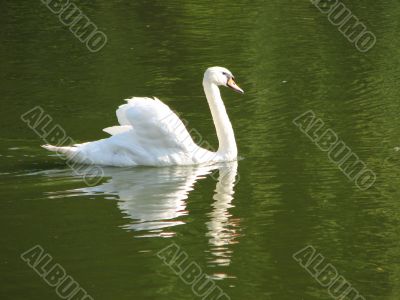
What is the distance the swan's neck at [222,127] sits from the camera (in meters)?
13.2

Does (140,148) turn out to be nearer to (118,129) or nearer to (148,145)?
(148,145)

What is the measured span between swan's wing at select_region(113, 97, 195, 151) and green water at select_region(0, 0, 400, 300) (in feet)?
1.07

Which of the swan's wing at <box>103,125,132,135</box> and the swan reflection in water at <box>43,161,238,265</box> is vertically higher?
the swan's wing at <box>103,125,132,135</box>

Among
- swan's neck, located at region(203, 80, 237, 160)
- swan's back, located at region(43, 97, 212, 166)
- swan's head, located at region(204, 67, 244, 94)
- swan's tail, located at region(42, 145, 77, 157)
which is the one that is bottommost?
swan's tail, located at region(42, 145, 77, 157)

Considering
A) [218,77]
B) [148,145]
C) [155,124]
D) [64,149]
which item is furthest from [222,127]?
[64,149]

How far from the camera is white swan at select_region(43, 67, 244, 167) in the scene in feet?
41.3

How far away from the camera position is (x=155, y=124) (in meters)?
12.6

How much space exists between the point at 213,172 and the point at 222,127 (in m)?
0.76

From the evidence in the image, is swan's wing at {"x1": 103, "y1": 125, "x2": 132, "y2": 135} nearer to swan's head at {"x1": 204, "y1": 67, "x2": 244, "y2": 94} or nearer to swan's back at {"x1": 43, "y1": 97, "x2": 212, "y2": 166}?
swan's back at {"x1": 43, "y1": 97, "x2": 212, "y2": 166}

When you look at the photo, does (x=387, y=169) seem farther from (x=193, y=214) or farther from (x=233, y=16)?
(x=233, y=16)

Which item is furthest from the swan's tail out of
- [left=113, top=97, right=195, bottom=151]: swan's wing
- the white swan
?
[left=113, top=97, right=195, bottom=151]: swan's wing

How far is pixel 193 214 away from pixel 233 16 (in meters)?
13.5

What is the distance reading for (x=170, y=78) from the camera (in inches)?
700

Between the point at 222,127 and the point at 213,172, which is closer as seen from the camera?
the point at 213,172
